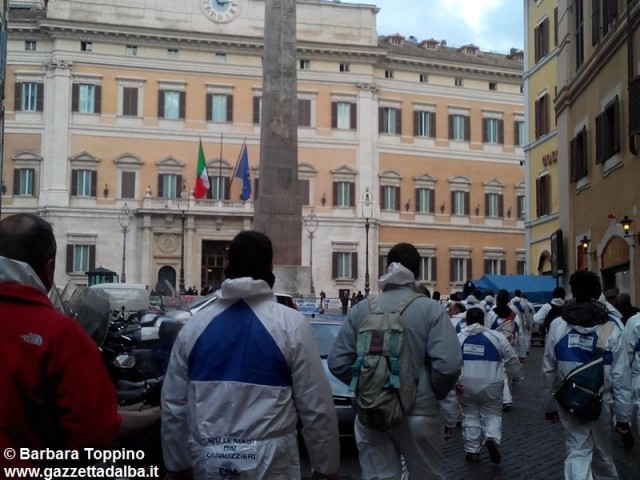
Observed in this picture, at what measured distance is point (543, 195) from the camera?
28250 millimetres

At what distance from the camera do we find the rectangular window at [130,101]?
1693 inches

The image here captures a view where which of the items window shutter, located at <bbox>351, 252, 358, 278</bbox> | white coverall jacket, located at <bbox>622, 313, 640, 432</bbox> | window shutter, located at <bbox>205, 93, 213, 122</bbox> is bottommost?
white coverall jacket, located at <bbox>622, 313, 640, 432</bbox>

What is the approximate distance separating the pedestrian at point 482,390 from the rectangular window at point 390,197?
38056 mm

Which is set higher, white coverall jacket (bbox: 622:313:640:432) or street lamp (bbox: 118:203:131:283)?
street lamp (bbox: 118:203:131:283)

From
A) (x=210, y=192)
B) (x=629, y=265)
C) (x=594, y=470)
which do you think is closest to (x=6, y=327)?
Answer: (x=594, y=470)

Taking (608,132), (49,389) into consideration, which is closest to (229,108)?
(608,132)

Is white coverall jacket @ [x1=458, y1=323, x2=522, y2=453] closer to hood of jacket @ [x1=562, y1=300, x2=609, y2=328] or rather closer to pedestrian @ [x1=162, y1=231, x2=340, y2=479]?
hood of jacket @ [x1=562, y1=300, x2=609, y2=328]

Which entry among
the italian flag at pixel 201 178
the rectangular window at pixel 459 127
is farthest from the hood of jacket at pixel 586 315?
the rectangular window at pixel 459 127

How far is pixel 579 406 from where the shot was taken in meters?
5.61

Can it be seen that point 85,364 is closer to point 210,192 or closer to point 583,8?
point 583,8

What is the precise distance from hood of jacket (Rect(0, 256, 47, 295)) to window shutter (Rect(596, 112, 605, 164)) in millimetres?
14570

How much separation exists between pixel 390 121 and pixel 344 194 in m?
4.90

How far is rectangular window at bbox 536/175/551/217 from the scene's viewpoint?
91.3 ft

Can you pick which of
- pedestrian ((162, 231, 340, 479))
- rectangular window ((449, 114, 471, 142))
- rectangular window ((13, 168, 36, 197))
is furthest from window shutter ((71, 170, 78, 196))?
pedestrian ((162, 231, 340, 479))
